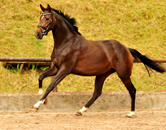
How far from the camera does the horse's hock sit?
6.13 meters

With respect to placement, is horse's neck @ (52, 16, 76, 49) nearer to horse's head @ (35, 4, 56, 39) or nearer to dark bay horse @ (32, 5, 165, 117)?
dark bay horse @ (32, 5, 165, 117)

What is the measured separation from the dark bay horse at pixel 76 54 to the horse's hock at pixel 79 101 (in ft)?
1.88

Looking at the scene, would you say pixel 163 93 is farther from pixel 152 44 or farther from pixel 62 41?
pixel 152 44

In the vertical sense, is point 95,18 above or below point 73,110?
above

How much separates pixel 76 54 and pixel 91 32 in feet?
18.5

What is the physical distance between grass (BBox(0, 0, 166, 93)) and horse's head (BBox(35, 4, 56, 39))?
2968mm

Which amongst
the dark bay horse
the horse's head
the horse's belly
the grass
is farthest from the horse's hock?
the horse's head

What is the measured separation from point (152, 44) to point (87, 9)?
3.47 m

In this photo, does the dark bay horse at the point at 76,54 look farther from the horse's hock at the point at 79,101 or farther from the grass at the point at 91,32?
the grass at the point at 91,32

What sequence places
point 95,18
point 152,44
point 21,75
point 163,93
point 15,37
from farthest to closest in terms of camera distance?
1. point 95,18
2. point 152,44
3. point 15,37
4. point 21,75
5. point 163,93

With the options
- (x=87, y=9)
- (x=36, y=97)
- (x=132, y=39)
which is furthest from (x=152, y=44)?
(x=36, y=97)

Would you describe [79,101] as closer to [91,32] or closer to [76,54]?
[76,54]

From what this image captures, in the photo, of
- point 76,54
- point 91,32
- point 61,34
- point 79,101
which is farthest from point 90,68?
point 91,32

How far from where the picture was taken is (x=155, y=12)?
1252 cm
